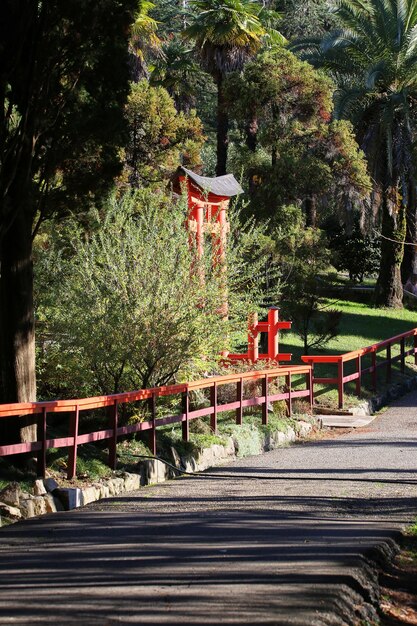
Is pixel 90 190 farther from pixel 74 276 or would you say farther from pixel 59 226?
pixel 59 226

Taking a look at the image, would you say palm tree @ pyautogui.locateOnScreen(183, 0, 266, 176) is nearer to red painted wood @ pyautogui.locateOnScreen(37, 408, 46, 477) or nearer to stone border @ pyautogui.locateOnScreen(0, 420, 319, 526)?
stone border @ pyautogui.locateOnScreen(0, 420, 319, 526)

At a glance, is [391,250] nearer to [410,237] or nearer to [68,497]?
[410,237]

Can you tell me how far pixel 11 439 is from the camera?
11.8 meters

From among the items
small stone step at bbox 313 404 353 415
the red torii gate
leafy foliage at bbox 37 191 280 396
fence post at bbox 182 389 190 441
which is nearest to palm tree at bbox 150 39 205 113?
the red torii gate

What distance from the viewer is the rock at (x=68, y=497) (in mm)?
10617

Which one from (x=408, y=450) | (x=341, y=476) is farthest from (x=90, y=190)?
(x=408, y=450)

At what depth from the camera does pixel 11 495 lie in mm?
10062

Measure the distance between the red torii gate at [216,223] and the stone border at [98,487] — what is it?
2372 mm

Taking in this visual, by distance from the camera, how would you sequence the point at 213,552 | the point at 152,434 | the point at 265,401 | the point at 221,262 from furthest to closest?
the point at 265,401, the point at 221,262, the point at 152,434, the point at 213,552

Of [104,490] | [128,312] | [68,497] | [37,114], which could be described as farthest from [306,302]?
[68,497]

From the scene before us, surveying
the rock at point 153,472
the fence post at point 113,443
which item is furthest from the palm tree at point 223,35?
the fence post at point 113,443

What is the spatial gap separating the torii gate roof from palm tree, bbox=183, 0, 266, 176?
8559mm

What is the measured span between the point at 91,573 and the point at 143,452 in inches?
248

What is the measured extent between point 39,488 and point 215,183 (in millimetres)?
12318
